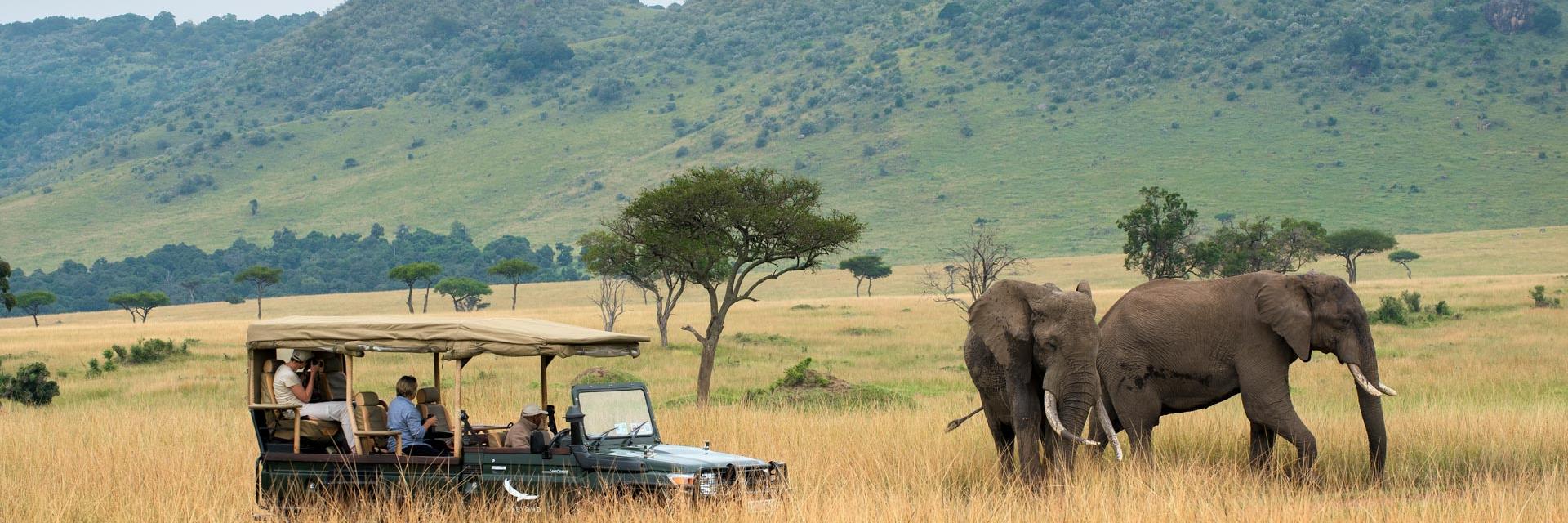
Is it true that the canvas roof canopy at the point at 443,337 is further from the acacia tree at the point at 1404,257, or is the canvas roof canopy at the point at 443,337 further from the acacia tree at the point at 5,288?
the acacia tree at the point at 1404,257

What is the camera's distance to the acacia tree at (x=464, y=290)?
8975 centimetres

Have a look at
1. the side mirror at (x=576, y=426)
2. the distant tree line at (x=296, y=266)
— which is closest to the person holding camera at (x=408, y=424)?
the side mirror at (x=576, y=426)

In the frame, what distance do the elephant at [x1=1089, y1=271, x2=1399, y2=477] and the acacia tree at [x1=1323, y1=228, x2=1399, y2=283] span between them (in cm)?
7066

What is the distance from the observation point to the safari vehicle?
1067 centimetres

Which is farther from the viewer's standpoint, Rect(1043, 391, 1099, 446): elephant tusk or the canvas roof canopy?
Rect(1043, 391, 1099, 446): elephant tusk

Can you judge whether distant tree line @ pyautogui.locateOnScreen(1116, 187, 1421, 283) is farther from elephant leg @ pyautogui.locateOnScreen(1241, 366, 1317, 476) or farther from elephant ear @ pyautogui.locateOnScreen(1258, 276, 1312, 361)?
elephant leg @ pyautogui.locateOnScreen(1241, 366, 1317, 476)

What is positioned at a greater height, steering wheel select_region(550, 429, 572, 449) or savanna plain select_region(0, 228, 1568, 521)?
steering wheel select_region(550, 429, 572, 449)

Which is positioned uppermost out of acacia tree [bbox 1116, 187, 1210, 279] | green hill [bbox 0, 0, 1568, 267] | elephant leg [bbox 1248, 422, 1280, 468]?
green hill [bbox 0, 0, 1568, 267]

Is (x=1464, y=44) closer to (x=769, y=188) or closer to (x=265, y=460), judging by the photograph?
(x=769, y=188)

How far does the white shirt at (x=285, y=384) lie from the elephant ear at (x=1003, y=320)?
5799mm

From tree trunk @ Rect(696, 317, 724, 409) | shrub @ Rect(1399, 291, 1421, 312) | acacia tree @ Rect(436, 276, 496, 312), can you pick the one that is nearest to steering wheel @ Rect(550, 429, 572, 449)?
tree trunk @ Rect(696, 317, 724, 409)

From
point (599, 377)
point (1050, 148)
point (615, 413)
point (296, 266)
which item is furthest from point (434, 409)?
point (296, 266)

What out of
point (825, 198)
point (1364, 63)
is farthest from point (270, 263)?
point (1364, 63)

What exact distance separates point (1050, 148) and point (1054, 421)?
14617 cm
